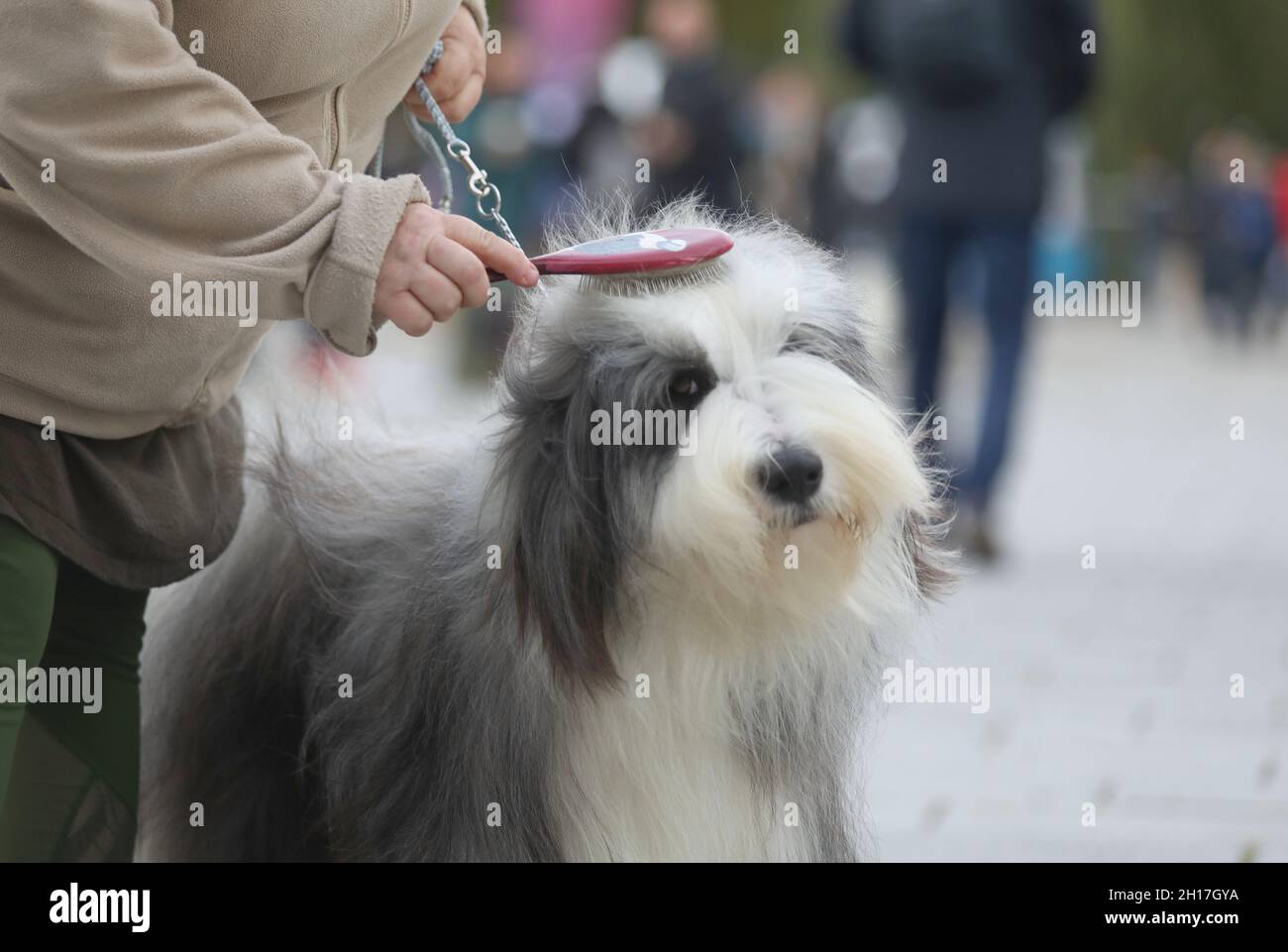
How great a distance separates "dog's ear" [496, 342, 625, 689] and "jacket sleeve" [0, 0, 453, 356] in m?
0.35

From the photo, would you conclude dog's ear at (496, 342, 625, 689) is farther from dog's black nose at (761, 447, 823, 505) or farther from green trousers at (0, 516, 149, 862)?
green trousers at (0, 516, 149, 862)

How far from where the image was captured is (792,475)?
104 inches

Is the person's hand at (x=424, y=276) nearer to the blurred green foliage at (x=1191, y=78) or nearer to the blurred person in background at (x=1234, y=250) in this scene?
the blurred person in background at (x=1234, y=250)

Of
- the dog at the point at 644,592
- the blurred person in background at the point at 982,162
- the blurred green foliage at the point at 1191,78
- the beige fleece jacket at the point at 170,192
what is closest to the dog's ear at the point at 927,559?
the dog at the point at 644,592

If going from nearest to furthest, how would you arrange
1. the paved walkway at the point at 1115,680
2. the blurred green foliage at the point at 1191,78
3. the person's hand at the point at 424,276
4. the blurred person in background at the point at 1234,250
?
the person's hand at the point at 424,276 → the paved walkway at the point at 1115,680 → the blurred person in background at the point at 1234,250 → the blurred green foliage at the point at 1191,78

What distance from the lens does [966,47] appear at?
7.54m

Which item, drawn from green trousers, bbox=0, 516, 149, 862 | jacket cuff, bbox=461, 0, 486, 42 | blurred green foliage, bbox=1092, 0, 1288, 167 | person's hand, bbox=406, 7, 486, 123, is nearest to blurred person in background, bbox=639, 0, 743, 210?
jacket cuff, bbox=461, 0, 486, 42

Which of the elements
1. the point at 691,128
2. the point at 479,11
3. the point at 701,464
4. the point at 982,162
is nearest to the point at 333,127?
the point at 479,11

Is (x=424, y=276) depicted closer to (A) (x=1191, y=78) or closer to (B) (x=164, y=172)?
(B) (x=164, y=172)

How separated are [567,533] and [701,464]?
0.85ft

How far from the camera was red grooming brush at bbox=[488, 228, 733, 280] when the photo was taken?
283 centimetres

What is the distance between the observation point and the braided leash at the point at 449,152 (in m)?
3.12

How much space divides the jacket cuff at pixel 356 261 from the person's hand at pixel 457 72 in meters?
0.68

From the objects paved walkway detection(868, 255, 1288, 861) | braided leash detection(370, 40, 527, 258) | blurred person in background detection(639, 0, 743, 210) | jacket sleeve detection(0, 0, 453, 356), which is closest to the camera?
jacket sleeve detection(0, 0, 453, 356)
